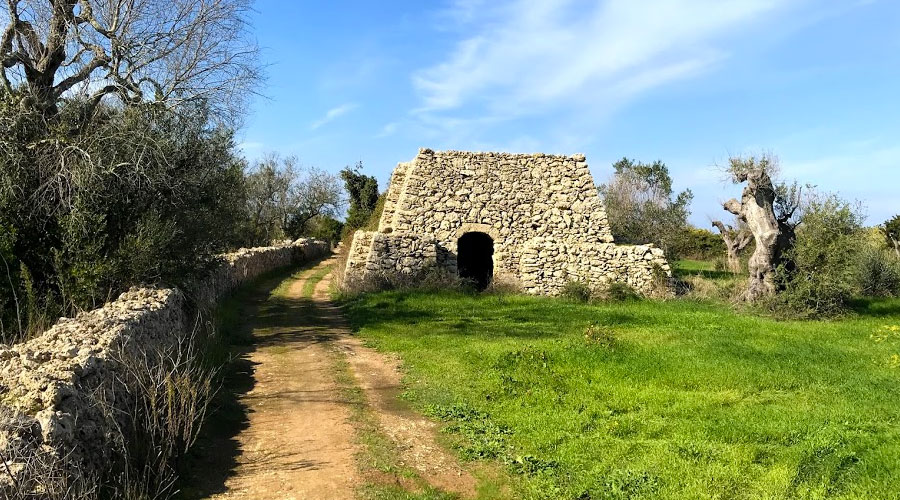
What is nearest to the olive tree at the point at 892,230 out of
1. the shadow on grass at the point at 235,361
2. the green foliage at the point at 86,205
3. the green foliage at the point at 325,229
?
the shadow on grass at the point at 235,361

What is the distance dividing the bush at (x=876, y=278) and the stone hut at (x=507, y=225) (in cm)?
595

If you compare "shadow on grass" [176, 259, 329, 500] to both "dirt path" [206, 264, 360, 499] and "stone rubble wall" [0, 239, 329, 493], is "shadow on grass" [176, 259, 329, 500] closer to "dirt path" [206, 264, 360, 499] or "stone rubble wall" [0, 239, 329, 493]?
"dirt path" [206, 264, 360, 499]

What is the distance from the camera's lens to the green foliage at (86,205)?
964cm

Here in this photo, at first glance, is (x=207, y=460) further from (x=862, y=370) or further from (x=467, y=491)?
Answer: (x=862, y=370)

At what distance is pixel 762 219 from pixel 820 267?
6.63 ft

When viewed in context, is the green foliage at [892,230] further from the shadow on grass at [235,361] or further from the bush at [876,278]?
the shadow on grass at [235,361]

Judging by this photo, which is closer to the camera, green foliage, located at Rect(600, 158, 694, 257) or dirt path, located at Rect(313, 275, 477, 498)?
dirt path, located at Rect(313, 275, 477, 498)

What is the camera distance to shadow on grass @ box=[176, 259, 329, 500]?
5.71 metres

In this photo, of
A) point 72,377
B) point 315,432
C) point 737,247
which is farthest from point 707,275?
point 72,377

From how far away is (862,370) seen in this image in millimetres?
9297

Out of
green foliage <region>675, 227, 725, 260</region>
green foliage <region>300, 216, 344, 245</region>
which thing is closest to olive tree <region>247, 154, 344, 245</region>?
green foliage <region>300, 216, 344, 245</region>

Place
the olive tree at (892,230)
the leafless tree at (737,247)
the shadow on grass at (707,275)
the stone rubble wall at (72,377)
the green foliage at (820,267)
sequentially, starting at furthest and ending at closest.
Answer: the olive tree at (892,230)
the leafless tree at (737,247)
the shadow on grass at (707,275)
the green foliage at (820,267)
the stone rubble wall at (72,377)

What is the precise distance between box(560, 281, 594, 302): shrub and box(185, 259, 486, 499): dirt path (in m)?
8.93

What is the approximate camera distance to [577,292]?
18.9 metres
